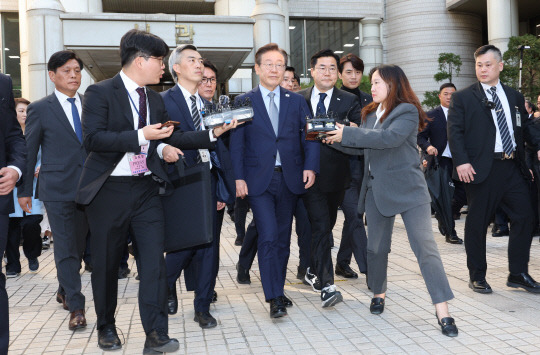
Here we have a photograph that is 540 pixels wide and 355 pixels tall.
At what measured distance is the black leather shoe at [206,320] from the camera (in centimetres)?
455

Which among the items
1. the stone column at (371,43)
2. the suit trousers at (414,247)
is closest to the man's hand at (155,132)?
the suit trousers at (414,247)

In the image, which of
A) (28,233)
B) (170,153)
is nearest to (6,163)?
(170,153)

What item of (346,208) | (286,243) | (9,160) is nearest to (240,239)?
(346,208)

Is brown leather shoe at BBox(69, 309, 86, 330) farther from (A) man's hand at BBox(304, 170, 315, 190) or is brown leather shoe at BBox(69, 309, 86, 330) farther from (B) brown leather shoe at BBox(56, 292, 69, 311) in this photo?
(A) man's hand at BBox(304, 170, 315, 190)

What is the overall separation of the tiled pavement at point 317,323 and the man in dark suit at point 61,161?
0.56 m

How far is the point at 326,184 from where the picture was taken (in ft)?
17.1

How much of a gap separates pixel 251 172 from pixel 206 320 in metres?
1.26

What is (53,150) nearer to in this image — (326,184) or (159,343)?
(159,343)

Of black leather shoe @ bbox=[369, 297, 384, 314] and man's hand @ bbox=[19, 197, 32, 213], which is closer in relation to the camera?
black leather shoe @ bbox=[369, 297, 384, 314]

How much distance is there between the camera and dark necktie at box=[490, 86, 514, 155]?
5.46 metres

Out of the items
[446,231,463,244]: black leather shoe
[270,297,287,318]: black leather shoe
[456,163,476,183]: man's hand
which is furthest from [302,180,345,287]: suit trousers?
[446,231,463,244]: black leather shoe

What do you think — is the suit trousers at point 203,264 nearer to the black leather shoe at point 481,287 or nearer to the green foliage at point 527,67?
the black leather shoe at point 481,287

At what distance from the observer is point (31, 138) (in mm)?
5031

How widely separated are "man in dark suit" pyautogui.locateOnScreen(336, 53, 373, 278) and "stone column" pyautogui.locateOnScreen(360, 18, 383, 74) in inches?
846
